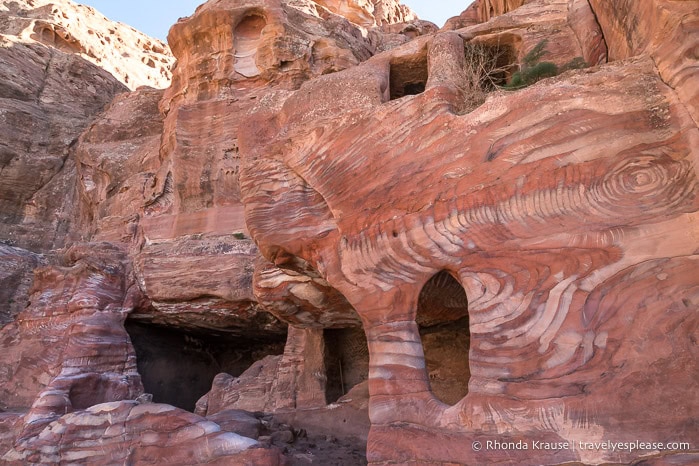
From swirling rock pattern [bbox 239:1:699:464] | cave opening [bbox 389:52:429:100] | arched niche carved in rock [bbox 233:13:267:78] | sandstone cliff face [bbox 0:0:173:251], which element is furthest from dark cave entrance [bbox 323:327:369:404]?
sandstone cliff face [bbox 0:0:173:251]

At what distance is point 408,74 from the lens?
827 centimetres

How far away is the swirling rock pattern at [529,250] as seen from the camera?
4.03m

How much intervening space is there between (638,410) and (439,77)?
479 centimetres

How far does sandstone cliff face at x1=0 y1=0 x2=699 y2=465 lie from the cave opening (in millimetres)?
44

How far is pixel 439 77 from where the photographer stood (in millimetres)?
6949

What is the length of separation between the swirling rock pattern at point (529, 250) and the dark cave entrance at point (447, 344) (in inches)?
81.0

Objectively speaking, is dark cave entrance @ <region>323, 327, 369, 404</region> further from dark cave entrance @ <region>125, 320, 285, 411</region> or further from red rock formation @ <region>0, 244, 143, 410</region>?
red rock formation @ <region>0, 244, 143, 410</region>

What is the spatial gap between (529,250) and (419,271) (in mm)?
1165

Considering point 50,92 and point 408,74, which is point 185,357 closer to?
point 408,74

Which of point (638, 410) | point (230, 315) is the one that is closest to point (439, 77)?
point (638, 410)

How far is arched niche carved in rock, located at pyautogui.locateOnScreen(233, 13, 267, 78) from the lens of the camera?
13320 millimetres

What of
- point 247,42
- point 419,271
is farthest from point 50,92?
point 419,271

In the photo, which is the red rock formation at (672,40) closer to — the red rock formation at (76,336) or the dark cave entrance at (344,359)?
the dark cave entrance at (344,359)

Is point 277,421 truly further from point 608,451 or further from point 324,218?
point 608,451
